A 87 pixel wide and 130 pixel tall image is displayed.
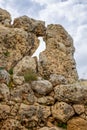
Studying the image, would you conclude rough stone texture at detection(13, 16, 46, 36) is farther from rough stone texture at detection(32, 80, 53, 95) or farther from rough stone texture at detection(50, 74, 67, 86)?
rough stone texture at detection(32, 80, 53, 95)

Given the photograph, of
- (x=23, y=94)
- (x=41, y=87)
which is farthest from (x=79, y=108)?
(x=23, y=94)

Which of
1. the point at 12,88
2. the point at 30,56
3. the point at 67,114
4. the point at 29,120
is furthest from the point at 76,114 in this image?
the point at 30,56

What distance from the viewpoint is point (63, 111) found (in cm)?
1418

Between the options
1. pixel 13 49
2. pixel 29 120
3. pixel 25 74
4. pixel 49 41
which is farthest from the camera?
pixel 49 41

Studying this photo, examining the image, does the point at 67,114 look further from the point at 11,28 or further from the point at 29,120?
the point at 11,28

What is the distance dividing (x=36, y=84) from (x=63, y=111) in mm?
1741

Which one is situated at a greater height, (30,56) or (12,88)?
(30,56)

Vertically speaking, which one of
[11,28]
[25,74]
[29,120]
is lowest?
[29,120]

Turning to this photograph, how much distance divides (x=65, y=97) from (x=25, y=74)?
2.35m

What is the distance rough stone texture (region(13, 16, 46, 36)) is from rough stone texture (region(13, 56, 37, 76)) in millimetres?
2098

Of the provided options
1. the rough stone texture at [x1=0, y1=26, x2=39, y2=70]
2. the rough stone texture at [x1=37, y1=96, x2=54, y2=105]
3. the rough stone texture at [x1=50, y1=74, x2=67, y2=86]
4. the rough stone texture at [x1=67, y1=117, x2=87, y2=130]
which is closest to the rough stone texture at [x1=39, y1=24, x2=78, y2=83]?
the rough stone texture at [x1=0, y1=26, x2=39, y2=70]

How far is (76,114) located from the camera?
14.4 m

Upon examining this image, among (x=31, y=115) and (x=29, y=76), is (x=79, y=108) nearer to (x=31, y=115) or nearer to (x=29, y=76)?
(x=31, y=115)

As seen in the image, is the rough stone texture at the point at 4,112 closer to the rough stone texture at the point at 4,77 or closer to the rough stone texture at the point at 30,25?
the rough stone texture at the point at 4,77
